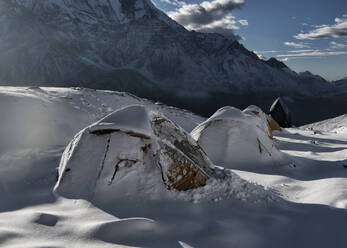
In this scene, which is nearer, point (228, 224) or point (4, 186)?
point (228, 224)

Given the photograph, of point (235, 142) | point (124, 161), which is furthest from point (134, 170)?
point (235, 142)

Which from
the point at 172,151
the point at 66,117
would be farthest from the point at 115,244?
the point at 66,117

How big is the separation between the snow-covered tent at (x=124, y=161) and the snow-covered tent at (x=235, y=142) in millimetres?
3123

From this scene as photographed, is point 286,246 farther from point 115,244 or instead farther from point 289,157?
point 289,157

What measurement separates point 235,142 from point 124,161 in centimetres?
450

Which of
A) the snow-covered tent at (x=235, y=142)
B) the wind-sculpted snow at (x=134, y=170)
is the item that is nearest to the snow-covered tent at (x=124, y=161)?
the wind-sculpted snow at (x=134, y=170)

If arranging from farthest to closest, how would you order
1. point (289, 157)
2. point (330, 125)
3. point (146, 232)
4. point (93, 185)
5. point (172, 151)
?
1. point (330, 125)
2. point (289, 157)
3. point (172, 151)
4. point (93, 185)
5. point (146, 232)

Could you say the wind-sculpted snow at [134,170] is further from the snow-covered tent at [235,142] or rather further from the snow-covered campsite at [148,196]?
the snow-covered tent at [235,142]

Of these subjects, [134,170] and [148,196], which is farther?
[134,170]

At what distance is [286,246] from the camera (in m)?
3.13

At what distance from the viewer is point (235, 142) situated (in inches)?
312

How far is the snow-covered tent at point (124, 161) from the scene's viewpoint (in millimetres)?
4336

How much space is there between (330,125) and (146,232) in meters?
32.4

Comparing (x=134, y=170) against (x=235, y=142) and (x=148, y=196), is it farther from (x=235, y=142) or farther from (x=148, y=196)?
(x=235, y=142)
